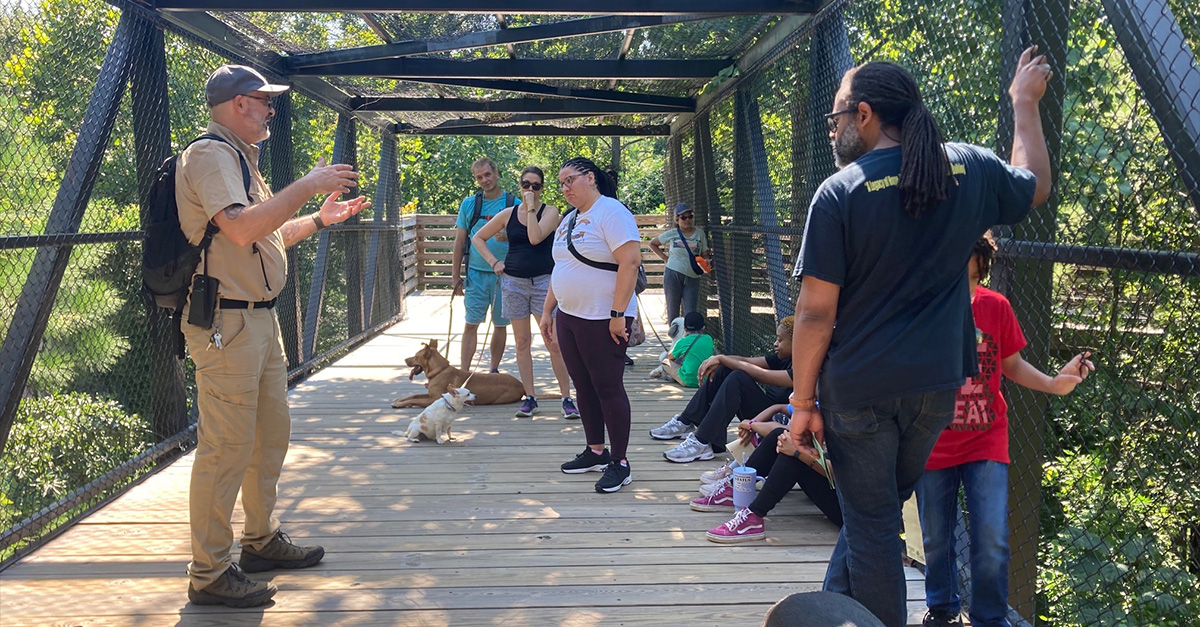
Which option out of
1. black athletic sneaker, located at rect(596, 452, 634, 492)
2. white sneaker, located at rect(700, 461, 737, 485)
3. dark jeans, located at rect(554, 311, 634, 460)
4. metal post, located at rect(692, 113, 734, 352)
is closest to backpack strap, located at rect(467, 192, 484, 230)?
dark jeans, located at rect(554, 311, 634, 460)

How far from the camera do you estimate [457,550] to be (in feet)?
13.3

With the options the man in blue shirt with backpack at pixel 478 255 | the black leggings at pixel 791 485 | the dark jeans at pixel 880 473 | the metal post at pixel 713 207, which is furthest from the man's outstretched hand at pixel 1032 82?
the metal post at pixel 713 207

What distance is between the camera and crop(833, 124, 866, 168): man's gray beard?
7.88ft

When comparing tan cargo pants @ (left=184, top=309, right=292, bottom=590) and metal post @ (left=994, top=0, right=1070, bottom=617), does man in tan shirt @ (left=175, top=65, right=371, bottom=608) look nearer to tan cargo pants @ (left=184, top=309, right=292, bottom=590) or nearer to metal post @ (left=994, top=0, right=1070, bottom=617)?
tan cargo pants @ (left=184, top=309, right=292, bottom=590)

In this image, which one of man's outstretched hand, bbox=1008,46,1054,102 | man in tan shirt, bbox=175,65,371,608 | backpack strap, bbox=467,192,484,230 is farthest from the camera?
backpack strap, bbox=467,192,484,230

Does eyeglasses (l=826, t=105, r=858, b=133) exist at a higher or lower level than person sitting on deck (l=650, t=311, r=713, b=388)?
higher

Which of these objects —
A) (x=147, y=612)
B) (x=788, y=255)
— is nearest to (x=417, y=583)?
(x=147, y=612)

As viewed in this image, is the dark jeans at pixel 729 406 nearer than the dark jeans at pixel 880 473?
No

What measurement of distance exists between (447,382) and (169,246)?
4.01m

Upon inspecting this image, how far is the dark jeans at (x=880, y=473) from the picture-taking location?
2354 mm

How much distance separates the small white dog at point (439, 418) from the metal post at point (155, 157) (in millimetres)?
1412

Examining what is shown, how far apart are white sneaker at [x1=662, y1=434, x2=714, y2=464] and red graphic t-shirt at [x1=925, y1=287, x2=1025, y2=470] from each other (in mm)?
2669

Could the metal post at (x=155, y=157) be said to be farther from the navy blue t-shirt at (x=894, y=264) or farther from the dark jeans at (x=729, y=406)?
the navy blue t-shirt at (x=894, y=264)

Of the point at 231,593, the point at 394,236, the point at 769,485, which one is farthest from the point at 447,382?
the point at 394,236
